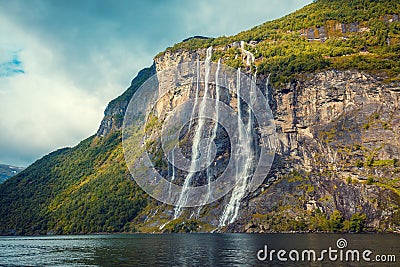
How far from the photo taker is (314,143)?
113188 mm

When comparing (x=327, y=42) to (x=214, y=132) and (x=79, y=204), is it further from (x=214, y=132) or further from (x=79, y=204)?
(x=79, y=204)

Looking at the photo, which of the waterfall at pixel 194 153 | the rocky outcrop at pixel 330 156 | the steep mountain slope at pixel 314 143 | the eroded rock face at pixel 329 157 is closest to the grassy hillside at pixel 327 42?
the steep mountain slope at pixel 314 143

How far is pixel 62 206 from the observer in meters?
167

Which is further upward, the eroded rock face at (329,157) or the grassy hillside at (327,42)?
the grassy hillside at (327,42)

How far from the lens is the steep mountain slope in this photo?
98188 millimetres

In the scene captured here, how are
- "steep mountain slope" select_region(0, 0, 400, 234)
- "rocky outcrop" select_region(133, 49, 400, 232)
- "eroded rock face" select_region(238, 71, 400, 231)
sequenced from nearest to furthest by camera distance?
"eroded rock face" select_region(238, 71, 400, 231)
"rocky outcrop" select_region(133, 49, 400, 232)
"steep mountain slope" select_region(0, 0, 400, 234)

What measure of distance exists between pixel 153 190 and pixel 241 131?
3526cm

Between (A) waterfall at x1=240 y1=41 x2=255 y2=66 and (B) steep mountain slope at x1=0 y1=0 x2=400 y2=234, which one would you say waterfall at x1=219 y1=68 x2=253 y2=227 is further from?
(A) waterfall at x1=240 y1=41 x2=255 y2=66

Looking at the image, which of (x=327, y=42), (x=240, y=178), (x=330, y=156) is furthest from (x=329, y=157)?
(x=327, y=42)

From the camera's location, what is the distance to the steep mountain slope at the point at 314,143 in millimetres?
98188

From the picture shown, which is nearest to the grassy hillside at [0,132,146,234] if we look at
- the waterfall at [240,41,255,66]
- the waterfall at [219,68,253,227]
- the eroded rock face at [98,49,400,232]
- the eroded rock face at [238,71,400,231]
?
the eroded rock face at [98,49,400,232]

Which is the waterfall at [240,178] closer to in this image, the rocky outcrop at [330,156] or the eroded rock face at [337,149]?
the rocky outcrop at [330,156]

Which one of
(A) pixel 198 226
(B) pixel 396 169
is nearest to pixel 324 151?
(B) pixel 396 169

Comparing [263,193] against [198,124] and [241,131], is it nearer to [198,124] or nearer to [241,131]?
[241,131]
